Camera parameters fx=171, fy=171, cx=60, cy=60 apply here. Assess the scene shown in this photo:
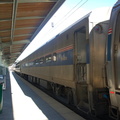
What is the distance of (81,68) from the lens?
5875mm

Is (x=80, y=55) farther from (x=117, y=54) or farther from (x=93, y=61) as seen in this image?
(x=117, y=54)

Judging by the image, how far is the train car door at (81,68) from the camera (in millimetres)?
5715

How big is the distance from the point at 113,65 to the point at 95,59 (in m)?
0.96

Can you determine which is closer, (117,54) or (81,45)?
(117,54)

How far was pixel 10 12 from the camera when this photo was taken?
8773mm

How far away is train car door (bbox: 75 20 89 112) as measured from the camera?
18.7 ft

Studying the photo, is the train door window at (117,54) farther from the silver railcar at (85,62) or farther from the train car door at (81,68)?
the train car door at (81,68)

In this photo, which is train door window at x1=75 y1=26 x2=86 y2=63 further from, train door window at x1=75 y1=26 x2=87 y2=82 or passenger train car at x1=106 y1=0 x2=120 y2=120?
passenger train car at x1=106 y1=0 x2=120 y2=120

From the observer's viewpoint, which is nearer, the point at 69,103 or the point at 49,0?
the point at 69,103

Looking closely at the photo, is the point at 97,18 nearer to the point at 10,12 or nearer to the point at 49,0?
the point at 49,0

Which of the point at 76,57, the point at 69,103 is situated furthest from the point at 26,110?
the point at 76,57

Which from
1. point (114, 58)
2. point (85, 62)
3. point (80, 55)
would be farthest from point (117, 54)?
point (80, 55)

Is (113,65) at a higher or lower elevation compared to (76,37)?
lower

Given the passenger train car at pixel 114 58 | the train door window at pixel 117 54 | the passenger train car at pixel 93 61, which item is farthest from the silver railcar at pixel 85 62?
the train door window at pixel 117 54
